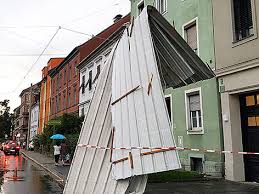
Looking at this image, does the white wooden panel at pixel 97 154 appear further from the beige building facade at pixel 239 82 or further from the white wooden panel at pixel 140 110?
the beige building facade at pixel 239 82

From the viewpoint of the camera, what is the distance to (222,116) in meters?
13.6

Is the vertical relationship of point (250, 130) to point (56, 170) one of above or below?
above

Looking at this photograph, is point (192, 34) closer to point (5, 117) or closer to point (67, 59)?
point (67, 59)

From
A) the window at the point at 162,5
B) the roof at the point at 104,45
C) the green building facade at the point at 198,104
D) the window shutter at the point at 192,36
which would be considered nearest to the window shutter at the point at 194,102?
the green building facade at the point at 198,104

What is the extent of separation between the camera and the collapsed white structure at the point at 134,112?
6895mm

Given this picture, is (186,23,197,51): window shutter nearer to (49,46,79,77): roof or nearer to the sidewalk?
the sidewalk

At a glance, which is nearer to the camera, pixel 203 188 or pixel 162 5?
pixel 203 188

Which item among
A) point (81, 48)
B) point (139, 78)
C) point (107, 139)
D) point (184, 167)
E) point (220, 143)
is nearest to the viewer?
point (139, 78)

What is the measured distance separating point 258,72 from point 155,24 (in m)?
5.69

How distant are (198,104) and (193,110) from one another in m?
0.51

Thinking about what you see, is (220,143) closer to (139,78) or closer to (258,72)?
(258,72)

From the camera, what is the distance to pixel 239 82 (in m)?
12.7

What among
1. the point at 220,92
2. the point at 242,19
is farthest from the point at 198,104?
the point at 242,19

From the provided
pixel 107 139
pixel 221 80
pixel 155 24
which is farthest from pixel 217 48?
pixel 107 139
